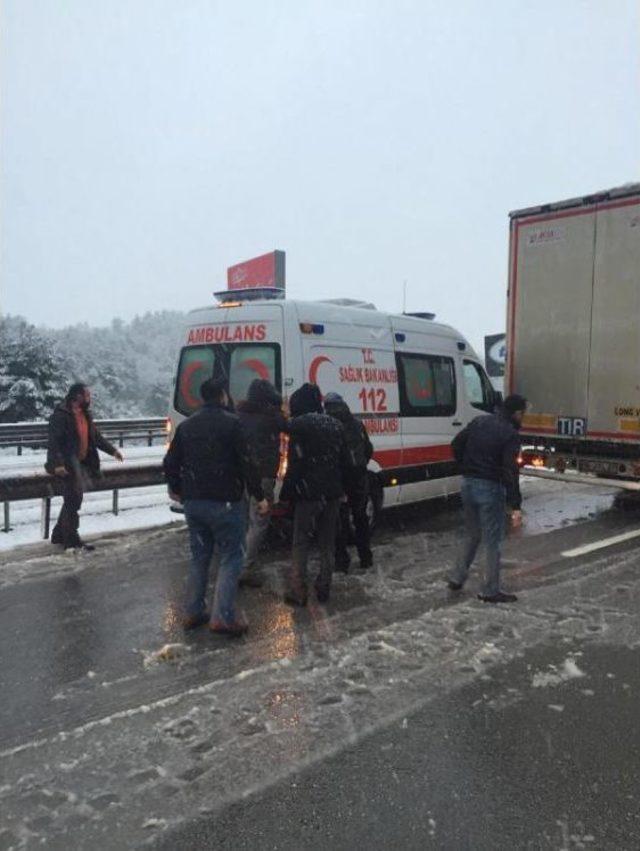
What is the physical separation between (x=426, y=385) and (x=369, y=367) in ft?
3.64

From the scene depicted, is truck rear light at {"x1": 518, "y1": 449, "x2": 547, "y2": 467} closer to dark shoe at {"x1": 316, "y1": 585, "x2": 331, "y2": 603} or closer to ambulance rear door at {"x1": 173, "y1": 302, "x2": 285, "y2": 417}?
ambulance rear door at {"x1": 173, "y1": 302, "x2": 285, "y2": 417}

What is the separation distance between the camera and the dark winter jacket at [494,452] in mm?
5543

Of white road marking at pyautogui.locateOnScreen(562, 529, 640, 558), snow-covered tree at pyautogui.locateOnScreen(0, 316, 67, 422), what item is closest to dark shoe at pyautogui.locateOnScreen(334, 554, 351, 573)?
white road marking at pyautogui.locateOnScreen(562, 529, 640, 558)

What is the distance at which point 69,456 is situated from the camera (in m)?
7.17

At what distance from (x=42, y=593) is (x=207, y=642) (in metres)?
1.77

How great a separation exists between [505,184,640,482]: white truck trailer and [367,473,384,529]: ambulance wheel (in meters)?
2.74

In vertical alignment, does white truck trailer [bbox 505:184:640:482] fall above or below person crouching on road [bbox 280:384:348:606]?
above

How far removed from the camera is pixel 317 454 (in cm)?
559

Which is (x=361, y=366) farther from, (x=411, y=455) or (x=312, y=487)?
(x=312, y=487)

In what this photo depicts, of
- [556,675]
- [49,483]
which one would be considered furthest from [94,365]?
[556,675]

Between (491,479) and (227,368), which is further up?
(227,368)

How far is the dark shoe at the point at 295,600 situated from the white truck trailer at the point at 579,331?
4870mm

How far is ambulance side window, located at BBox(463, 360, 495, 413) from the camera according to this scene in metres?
9.26

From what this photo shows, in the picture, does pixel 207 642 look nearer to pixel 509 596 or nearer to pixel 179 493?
pixel 179 493
